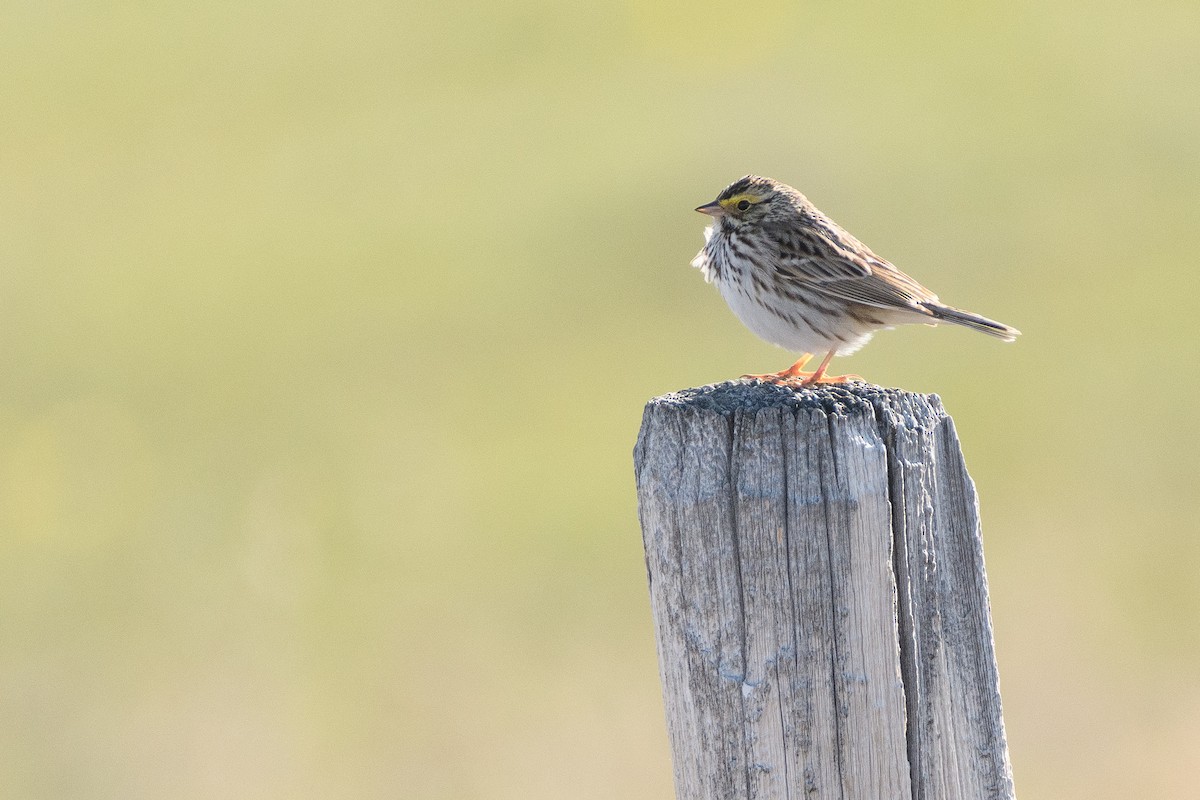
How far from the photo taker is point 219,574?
13266 millimetres

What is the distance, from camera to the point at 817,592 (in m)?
3.67

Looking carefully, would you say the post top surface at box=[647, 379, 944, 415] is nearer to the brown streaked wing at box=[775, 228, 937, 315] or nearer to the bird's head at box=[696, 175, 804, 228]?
the brown streaked wing at box=[775, 228, 937, 315]

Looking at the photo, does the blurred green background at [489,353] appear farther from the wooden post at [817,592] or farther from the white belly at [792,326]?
the wooden post at [817,592]

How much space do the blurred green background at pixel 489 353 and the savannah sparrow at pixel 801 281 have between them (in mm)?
4200

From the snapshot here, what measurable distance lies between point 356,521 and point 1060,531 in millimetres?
6816

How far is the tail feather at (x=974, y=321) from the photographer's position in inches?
300

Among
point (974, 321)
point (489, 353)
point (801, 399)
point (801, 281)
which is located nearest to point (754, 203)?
point (801, 281)

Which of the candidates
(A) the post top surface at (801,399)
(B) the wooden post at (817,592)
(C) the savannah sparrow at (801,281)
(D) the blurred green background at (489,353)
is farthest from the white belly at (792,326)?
(D) the blurred green background at (489,353)

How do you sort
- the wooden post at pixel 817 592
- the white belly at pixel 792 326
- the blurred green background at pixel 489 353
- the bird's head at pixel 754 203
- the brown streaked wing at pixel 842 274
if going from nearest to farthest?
the wooden post at pixel 817 592 < the white belly at pixel 792 326 < the brown streaked wing at pixel 842 274 < the bird's head at pixel 754 203 < the blurred green background at pixel 489 353

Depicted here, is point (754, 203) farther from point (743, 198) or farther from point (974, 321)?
point (974, 321)

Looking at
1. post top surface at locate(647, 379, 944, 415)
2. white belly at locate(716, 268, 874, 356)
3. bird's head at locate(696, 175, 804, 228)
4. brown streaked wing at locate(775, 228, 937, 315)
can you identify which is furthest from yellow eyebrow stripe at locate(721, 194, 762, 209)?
post top surface at locate(647, 379, 944, 415)

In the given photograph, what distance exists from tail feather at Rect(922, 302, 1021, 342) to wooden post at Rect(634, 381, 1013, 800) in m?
3.92

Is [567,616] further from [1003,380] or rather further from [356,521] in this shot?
[1003,380]

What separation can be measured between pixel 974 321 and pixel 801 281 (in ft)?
2.97
